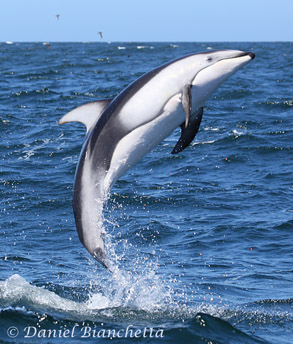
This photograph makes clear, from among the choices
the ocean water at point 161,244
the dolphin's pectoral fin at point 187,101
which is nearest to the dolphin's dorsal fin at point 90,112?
the dolphin's pectoral fin at point 187,101

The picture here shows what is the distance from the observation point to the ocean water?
843 cm

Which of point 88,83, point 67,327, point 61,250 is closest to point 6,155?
point 61,250

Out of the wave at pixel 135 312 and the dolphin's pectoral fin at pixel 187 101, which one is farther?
the wave at pixel 135 312

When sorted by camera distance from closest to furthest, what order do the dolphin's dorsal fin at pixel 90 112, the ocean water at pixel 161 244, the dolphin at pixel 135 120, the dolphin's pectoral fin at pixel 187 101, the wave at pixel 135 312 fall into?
1. the dolphin's pectoral fin at pixel 187 101
2. the dolphin at pixel 135 120
3. the dolphin's dorsal fin at pixel 90 112
4. the wave at pixel 135 312
5. the ocean water at pixel 161 244

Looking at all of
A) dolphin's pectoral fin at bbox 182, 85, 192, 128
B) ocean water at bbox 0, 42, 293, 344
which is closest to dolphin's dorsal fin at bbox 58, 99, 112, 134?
dolphin's pectoral fin at bbox 182, 85, 192, 128

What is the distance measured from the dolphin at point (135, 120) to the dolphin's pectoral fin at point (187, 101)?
0.05ft

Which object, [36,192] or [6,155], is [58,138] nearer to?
[6,155]

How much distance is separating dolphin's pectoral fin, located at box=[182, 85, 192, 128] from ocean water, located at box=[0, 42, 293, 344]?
2.80 m

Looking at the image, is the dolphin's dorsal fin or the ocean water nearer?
the dolphin's dorsal fin

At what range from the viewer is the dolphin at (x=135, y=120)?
706 centimetres

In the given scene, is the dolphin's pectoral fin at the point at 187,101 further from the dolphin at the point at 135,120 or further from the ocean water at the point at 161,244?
the ocean water at the point at 161,244

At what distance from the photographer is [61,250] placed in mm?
11828

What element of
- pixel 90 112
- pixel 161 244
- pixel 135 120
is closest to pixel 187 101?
pixel 135 120

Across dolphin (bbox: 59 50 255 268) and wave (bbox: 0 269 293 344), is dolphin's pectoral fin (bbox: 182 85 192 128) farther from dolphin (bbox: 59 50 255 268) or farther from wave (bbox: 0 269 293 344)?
wave (bbox: 0 269 293 344)
